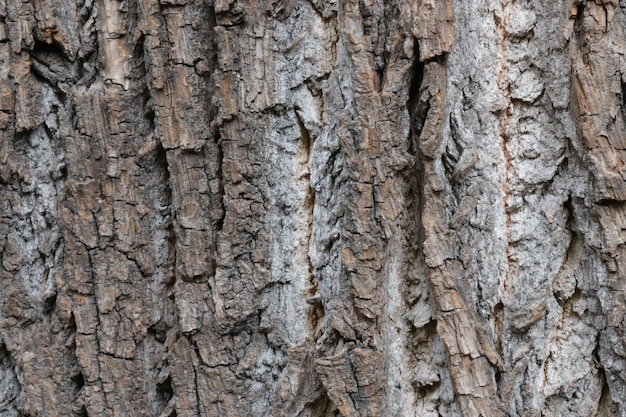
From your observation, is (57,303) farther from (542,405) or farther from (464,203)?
(542,405)

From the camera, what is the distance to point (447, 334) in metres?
1.28

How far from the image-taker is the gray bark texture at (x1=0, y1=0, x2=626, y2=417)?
127cm

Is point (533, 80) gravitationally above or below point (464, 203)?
above

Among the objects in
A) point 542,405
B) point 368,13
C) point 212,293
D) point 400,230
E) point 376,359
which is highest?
point 368,13

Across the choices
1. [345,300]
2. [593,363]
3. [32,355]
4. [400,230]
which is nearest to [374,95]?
[400,230]

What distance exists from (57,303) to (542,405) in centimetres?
110

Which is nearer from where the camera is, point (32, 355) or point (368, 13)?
point (368, 13)

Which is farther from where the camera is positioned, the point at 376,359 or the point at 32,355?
the point at 32,355

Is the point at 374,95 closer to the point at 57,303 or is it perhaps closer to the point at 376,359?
the point at 376,359

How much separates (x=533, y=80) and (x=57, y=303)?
1167 mm

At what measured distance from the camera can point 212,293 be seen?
1.34 metres

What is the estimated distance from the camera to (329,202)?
134 cm

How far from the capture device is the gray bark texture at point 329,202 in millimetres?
1272

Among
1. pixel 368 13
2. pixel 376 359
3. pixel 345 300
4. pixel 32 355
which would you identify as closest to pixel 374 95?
pixel 368 13
